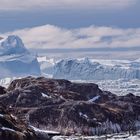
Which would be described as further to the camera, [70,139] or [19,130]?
[70,139]

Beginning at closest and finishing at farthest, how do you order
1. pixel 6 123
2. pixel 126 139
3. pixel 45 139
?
pixel 6 123
pixel 45 139
pixel 126 139

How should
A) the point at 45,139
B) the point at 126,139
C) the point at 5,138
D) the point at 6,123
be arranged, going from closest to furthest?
the point at 5,138 < the point at 6,123 < the point at 45,139 < the point at 126,139

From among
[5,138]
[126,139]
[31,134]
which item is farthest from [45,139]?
[126,139]

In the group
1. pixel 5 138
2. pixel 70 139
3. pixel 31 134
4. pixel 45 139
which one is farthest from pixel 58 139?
pixel 5 138

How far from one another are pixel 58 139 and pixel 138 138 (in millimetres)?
25266

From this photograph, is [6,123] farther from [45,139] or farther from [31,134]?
[45,139]

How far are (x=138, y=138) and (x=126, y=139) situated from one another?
14.5 ft

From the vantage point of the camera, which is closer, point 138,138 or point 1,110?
point 1,110

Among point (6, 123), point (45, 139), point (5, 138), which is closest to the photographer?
point (5, 138)

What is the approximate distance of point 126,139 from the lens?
192m

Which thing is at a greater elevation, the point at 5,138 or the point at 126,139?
the point at 5,138

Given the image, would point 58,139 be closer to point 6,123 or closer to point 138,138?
point 138,138

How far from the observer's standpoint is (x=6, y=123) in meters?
141

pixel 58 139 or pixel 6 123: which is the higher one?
pixel 6 123
